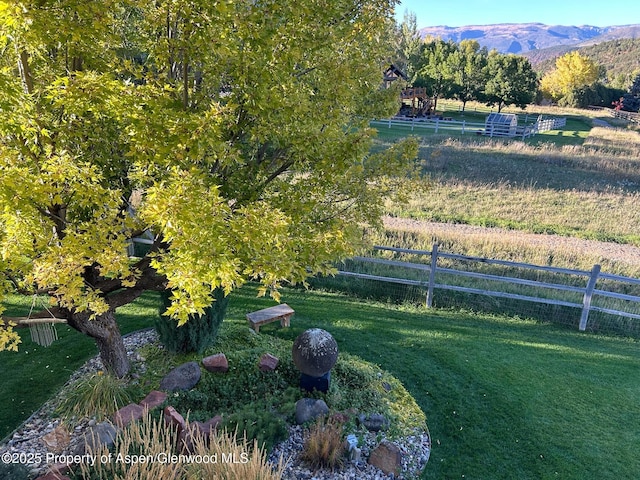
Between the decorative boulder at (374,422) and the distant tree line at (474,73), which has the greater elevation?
the distant tree line at (474,73)

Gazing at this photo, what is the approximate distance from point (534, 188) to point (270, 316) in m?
17.1

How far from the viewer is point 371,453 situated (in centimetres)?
503

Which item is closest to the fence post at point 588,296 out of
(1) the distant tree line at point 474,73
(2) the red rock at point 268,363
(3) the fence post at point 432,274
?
(3) the fence post at point 432,274

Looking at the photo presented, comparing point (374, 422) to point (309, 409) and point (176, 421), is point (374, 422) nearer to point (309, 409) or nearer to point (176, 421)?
point (309, 409)

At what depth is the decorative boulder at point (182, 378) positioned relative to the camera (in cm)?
603

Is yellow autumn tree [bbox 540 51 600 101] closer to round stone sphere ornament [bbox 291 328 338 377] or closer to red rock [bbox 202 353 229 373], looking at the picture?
round stone sphere ornament [bbox 291 328 338 377]

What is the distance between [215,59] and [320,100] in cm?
135

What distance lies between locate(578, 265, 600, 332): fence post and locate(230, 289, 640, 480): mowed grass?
310 mm

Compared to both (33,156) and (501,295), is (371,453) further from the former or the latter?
(501,295)

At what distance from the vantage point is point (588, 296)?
9.19 metres

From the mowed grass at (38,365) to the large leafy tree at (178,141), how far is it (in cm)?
142

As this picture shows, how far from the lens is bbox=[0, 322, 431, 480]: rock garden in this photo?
4031 mm

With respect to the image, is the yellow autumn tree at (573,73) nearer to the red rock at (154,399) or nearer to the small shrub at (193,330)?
the small shrub at (193,330)

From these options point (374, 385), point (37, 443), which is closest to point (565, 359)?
point (374, 385)
